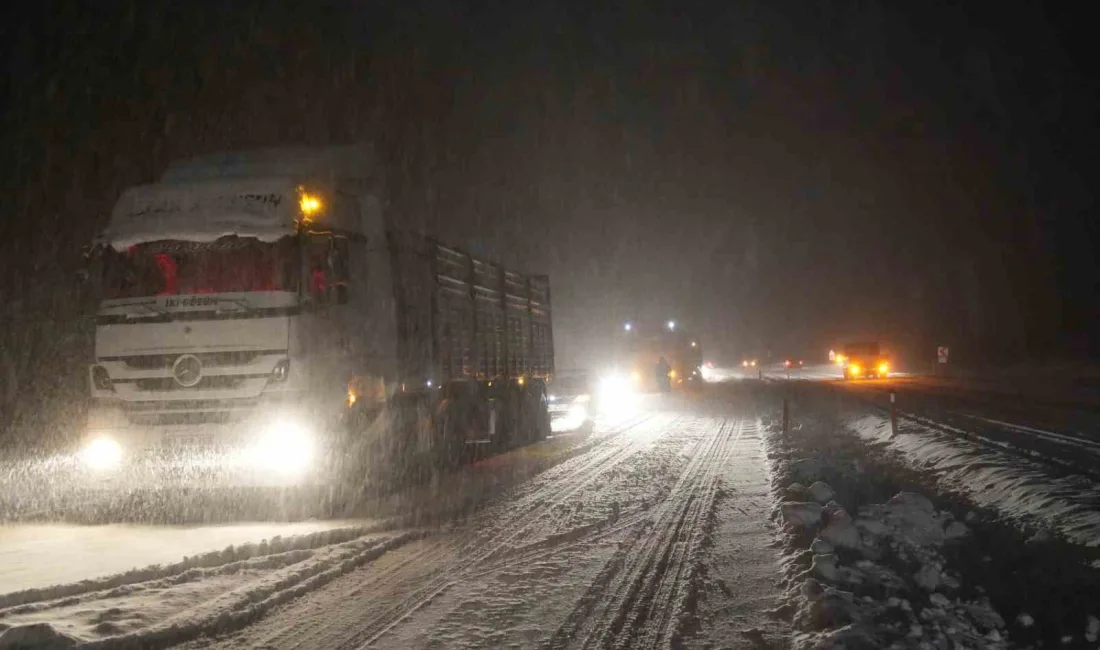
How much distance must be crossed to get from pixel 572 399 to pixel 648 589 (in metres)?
29.2

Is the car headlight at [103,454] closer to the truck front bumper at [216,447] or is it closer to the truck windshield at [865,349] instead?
the truck front bumper at [216,447]

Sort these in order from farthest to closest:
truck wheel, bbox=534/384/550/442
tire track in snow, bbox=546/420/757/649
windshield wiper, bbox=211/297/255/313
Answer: truck wheel, bbox=534/384/550/442
windshield wiper, bbox=211/297/255/313
tire track in snow, bbox=546/420/757/649

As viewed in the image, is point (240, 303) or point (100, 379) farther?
point (100, 379)

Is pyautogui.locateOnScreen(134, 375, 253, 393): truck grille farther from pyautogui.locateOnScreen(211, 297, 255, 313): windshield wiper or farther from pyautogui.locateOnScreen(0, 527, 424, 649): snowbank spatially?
pyautogui.locateOnScreen(0, 527, 424, 649): snowbank

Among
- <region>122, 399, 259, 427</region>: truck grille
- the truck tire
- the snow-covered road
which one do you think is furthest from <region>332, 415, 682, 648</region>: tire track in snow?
the truck tire

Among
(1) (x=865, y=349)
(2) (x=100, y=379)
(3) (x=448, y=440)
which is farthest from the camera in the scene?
(1) (x=865, y=349)

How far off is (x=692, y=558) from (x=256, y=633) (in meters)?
3.81

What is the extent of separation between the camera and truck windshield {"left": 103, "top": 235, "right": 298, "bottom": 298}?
9.94 metres

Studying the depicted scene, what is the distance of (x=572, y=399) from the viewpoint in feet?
118

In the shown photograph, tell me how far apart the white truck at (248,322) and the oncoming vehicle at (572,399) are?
51.6 feet

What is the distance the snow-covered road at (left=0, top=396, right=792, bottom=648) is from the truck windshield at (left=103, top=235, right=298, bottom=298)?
3082 millimetres

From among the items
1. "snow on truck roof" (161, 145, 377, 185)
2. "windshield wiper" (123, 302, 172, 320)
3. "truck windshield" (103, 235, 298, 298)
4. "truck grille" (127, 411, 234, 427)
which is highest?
"snow on truck roof" (161, 145, 377, 185)

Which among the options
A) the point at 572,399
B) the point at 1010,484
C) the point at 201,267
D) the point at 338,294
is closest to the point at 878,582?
the point at 1010,484

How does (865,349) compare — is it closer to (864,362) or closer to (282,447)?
(864,362)
